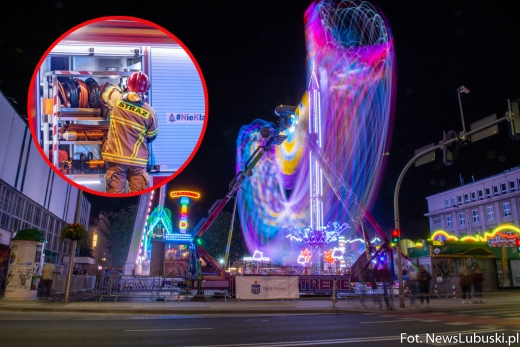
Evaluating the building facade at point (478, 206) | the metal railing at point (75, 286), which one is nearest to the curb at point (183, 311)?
the metal railing at point (75, 286)

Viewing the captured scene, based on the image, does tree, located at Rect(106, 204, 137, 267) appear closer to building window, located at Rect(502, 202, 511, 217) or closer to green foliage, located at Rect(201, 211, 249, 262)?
green foliage, located at Rect(201, 211, 249, 262)

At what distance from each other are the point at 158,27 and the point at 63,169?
6.93m

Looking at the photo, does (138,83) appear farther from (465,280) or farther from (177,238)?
(177,238)

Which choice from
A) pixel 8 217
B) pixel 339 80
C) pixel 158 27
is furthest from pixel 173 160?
pixel 339 80

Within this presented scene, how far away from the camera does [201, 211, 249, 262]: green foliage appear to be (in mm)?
70250

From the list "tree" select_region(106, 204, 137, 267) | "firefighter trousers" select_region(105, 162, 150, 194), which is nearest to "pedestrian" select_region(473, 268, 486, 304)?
"firefighter trousers" select_region(105, 162, 150, 194)

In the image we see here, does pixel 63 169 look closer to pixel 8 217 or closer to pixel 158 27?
pixel 158 27

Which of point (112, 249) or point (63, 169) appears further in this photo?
point (112, 249)

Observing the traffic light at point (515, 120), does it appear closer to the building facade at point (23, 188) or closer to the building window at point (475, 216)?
the building facade at point (23, 188)

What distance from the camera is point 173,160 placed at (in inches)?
614

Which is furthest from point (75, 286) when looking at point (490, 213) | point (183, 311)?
point (490, 213)

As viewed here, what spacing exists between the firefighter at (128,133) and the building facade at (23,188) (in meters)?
14.8

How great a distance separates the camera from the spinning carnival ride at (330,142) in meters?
35.1

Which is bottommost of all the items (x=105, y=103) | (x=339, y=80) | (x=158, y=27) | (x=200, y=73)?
(x=105, y=103)
